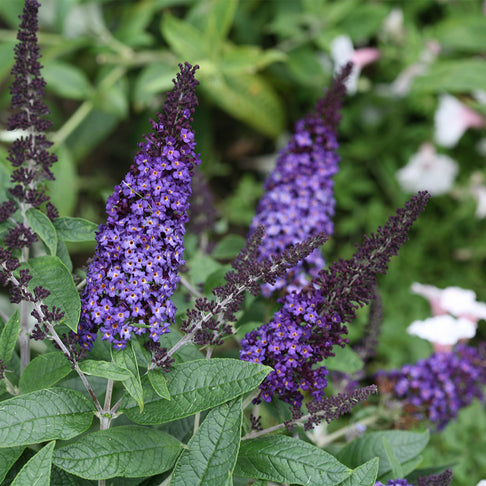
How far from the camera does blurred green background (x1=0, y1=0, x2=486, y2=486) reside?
7.73ft

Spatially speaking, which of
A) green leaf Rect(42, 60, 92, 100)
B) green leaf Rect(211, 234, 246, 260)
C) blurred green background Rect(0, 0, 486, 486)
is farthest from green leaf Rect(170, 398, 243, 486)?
green leaf Rect(42, 60, 92, 100)

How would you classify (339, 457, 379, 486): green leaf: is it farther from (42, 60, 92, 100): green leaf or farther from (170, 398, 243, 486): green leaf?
(42, 60, 92, 100): green leaf

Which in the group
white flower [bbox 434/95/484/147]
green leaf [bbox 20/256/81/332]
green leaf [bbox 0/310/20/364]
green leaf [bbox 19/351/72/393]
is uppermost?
white flower [bbox 434/95/484/147]

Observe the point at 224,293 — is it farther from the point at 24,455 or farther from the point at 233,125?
the point at 233,125

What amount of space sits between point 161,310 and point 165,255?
9 centimetres

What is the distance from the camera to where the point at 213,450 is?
91cm

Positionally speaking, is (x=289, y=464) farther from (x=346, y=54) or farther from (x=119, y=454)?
(x=346, y=54)

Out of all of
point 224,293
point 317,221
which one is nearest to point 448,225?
point 317,221

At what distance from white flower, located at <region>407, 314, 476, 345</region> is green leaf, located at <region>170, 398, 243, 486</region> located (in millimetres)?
765

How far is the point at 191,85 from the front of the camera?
91cm

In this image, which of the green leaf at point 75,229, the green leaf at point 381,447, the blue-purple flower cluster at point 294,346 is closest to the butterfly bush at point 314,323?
the blue-purple flower cluster at point 294,346

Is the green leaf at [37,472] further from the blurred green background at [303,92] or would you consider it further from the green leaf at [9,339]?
the blurred green background at [303,92]

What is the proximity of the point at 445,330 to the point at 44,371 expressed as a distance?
1.01 meters

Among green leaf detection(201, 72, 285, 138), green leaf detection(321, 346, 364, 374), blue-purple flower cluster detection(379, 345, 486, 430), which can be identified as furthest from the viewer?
green leaf detection(201, 72, 285, 138)
